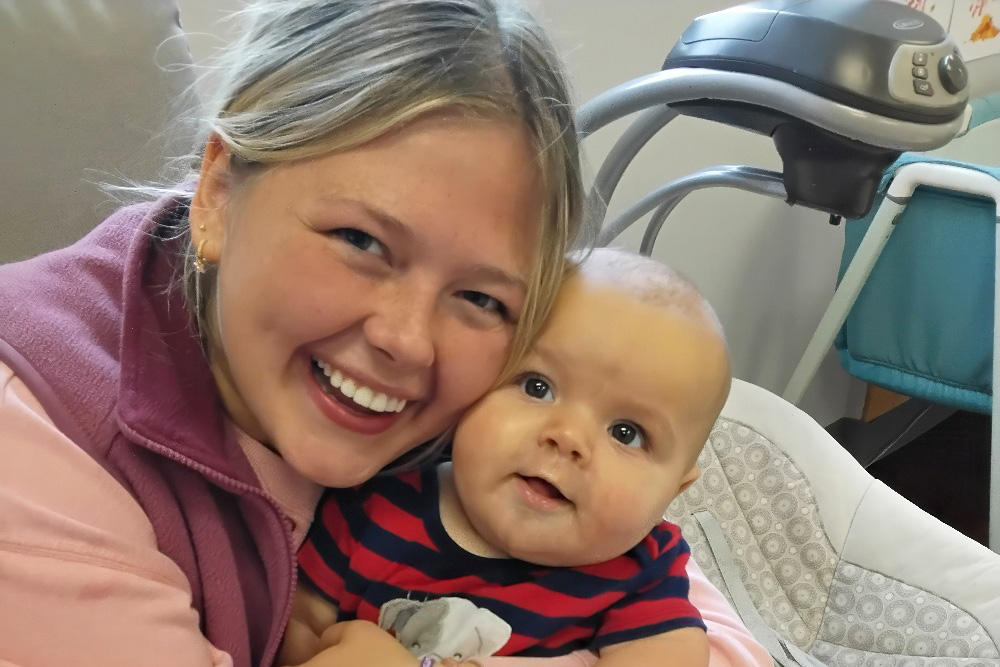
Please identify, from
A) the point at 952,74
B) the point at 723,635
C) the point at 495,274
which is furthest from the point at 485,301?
the point at 952,74

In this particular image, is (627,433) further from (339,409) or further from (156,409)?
(156,409)

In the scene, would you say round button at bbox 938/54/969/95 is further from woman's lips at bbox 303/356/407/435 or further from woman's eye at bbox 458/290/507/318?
woman's lips at bbox 303/356/407/435

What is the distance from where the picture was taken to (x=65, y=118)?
89cm

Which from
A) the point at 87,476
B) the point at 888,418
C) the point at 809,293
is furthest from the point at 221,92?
the point at 888,418

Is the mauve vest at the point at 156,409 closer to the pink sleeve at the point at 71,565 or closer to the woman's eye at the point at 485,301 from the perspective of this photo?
the pink sleeve at the point at 71,565

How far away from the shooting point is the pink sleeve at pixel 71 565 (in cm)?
52

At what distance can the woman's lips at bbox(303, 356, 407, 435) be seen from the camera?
27.3 inches

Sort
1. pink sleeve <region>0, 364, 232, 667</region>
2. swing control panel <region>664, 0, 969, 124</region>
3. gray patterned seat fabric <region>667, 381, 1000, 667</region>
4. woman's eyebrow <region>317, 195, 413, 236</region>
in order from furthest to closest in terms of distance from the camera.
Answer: gray patterned seat fabric <region>667, 381, 1000, 667</region>, swing control panel <region>664, 0, 969, 124</region>, woman's eyebrow <region>317, 195, 413, 236</region>, pink sleeve <region>0, 364, 232, 667</region>

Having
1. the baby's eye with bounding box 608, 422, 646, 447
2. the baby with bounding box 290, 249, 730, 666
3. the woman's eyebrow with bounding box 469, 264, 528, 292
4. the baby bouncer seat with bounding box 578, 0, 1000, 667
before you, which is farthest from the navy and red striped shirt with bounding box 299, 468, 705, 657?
the baby bouncer seat with bounding box 578, 0, 1000, 667

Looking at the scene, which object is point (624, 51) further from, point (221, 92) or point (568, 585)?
point (568, 585)

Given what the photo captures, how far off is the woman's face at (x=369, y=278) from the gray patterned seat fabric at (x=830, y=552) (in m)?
0.70

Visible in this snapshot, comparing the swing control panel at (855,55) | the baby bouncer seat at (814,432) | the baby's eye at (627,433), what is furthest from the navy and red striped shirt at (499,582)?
the swing control panel at (855,55)

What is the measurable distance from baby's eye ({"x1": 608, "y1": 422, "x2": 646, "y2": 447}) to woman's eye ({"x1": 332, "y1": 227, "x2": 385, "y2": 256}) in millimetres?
257

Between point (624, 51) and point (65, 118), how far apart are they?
3.59 ft
